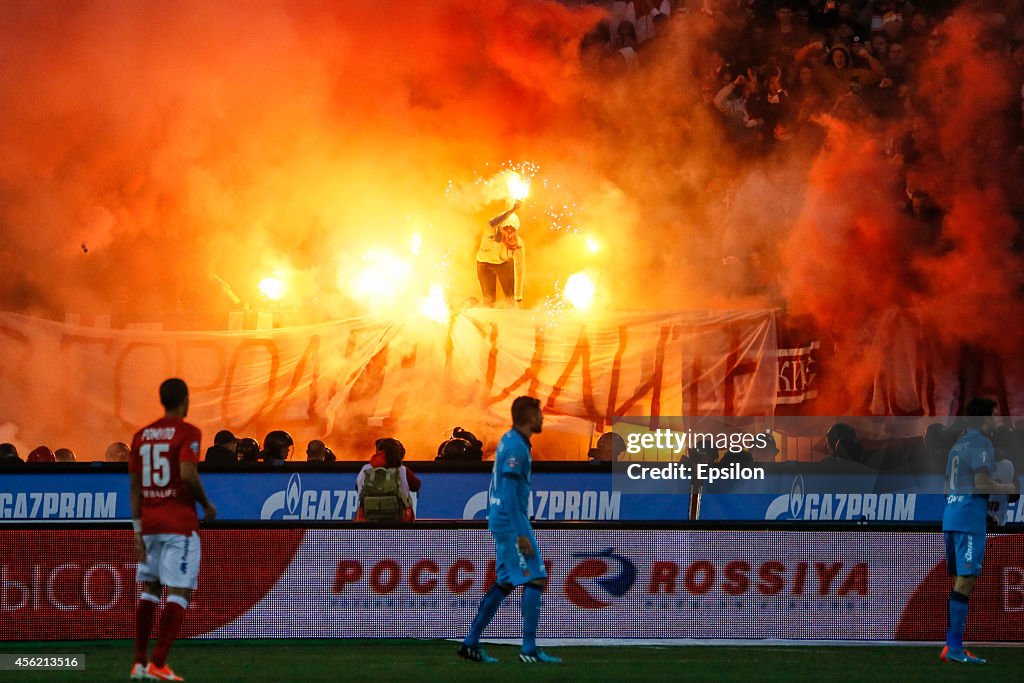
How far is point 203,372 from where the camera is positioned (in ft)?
58.5

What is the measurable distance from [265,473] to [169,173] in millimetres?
9285

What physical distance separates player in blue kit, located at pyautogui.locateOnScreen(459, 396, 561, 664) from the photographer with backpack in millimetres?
2194

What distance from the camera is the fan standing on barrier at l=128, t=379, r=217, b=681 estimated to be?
22.4 feet

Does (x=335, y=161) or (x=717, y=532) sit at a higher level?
(x=335, y=161)

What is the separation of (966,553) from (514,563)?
2798 millimetres

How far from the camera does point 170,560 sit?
689 cm

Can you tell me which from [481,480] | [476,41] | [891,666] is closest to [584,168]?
[476,41]

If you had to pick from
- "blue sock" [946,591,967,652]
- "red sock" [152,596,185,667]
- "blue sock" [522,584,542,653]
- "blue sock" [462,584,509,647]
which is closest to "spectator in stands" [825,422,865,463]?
"blue sock" [946,591,967,652]

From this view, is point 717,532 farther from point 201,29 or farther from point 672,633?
point 201,29

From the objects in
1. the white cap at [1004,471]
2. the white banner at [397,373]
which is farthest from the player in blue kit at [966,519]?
the white banner at [397,373]

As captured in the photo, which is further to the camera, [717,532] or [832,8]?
[832,8]

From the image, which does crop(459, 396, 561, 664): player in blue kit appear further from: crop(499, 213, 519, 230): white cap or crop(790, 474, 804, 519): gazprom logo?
crop(499, 213, 519, 230): white cap

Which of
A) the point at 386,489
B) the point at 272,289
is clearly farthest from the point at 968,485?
the point at 272,289

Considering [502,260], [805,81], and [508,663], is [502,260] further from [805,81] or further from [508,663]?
[508,663]
